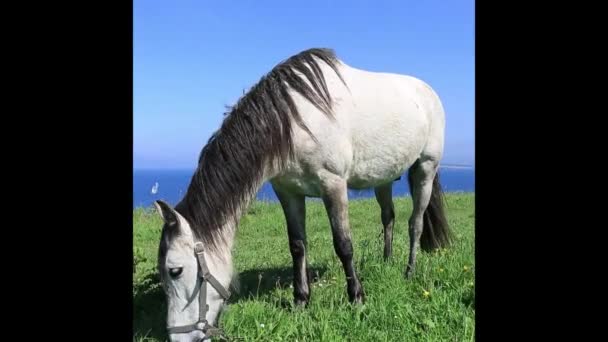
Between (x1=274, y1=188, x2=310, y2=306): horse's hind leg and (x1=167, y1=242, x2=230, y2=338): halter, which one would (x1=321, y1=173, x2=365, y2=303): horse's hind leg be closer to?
(x1=274, y1=188, x2=310, y2=306): horse's hind leg

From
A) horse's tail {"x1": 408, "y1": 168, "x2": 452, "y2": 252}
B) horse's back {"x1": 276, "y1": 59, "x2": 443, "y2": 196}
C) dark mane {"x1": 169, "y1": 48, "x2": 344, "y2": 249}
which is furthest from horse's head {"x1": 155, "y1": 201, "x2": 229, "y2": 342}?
horse's tail {"x1": 408, "y1": 168, "x2": 452, "y2": 252}

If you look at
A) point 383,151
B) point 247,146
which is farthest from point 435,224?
point 247,146

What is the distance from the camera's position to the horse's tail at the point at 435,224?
5.37m

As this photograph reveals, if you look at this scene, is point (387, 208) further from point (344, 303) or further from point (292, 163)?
point (292, 163)

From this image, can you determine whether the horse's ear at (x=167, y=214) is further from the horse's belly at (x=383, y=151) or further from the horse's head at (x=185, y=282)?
the horse's belly at (x=383, y=151)

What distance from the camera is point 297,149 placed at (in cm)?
341

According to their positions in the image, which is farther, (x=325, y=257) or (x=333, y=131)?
(x=325, y=257)

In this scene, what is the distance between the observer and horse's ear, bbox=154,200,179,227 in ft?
8.85

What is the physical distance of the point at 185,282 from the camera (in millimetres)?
2650

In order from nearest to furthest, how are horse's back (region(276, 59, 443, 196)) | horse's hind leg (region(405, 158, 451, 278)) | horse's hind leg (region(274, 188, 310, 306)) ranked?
horse's back (region(276, 59, 443, 196))
horse's hind leg (region(274, 188, 310, 306))
horse's hind leg (region(405, 158, 451, 278))
